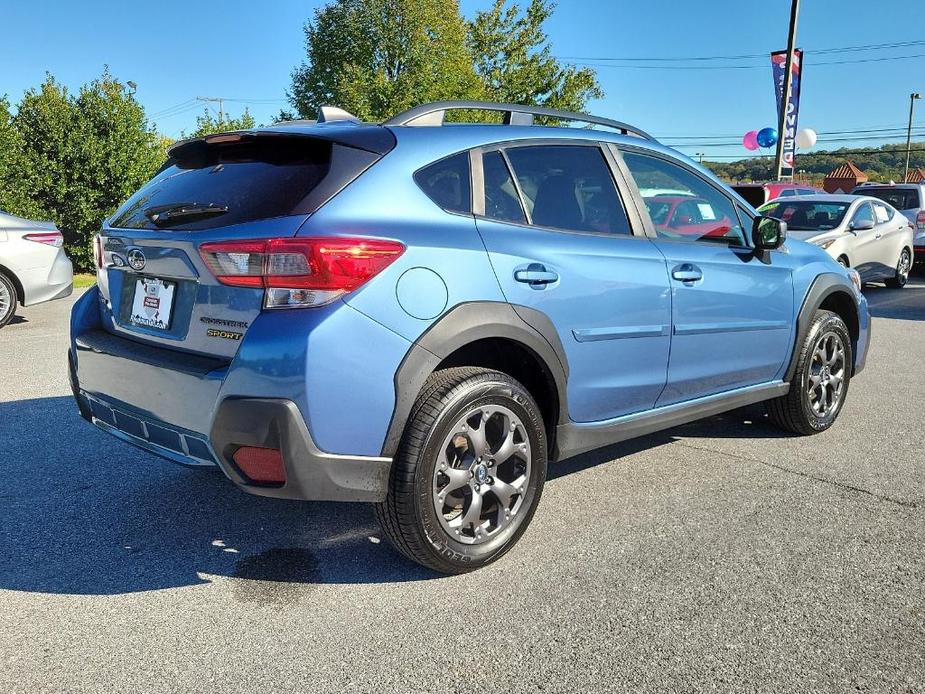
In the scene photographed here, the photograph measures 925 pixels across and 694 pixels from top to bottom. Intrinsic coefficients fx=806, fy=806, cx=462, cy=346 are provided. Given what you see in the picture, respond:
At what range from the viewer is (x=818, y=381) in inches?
193

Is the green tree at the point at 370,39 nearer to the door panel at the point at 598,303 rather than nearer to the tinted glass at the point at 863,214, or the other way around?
the tinted glass at the point at 863,214

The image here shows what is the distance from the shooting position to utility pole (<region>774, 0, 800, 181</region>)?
2086cm

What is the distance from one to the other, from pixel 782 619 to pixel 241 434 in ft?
6.29

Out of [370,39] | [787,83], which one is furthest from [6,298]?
[370,39]

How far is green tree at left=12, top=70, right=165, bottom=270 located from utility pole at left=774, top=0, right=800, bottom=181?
1608 centimetres

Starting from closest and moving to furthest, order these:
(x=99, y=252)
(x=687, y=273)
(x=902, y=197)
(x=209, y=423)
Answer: (x=209, y=423) → (x=99, y=252) → (x=687, y=273) → (x=902, y=197)

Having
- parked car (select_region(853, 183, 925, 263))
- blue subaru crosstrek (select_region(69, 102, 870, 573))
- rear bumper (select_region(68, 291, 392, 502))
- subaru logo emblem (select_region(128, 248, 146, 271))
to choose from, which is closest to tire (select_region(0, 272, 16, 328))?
blue subaru crosstrek (select_region(69, 102, 870, 573))

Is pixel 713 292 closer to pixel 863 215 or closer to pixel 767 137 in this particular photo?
pixel 863 215

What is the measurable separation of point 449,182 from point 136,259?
1.24m

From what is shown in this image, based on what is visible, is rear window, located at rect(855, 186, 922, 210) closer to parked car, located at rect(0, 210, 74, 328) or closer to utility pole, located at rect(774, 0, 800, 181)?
utility pole, located at rect(774, 0, 800, 181)

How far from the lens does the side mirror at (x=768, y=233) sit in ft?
13.8

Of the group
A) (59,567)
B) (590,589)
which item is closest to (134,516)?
(59,567)

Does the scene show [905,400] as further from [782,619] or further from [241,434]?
[241,434]

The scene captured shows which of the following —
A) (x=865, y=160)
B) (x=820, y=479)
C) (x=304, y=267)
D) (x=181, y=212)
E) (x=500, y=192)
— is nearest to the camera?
(x=304, y=267)
